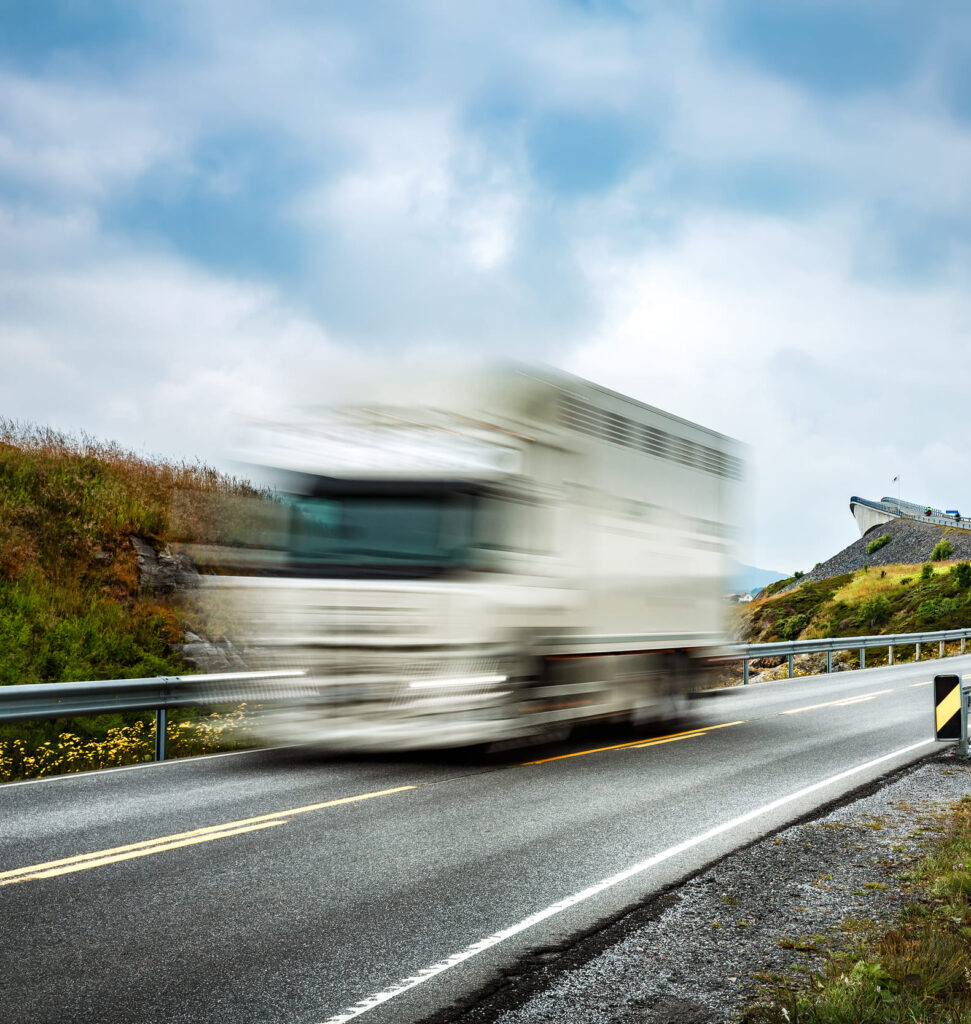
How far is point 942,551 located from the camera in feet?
261

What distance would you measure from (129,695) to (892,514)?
4117 inches

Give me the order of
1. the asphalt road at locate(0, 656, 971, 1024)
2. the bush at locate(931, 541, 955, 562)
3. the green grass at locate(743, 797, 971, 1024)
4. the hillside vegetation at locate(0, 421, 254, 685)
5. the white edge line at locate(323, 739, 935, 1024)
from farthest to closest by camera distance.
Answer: the bush at locate(931, 541, 955, 562) < the hillside vegetation at locate(0, 421, 254, 685) < the asphalt road at locate(0, 656, 971, 1024) < the white edge line at locate(323, 739, 935, 1024) < the green grass at locate(743, 797, 971, 1024)

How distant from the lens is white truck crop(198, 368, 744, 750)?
333 inches

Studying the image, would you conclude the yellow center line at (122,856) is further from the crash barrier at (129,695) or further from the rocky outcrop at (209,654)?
the rocky outcrop at (209,654)

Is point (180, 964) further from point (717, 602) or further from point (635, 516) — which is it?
point (717, 602)

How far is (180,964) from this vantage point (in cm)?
418

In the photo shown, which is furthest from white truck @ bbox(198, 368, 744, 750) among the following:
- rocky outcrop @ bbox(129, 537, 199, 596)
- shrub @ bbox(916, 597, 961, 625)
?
shrub @ bbox(916, 597, 961, 625)

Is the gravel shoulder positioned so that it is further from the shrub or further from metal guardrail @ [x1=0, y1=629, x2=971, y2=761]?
the shrub

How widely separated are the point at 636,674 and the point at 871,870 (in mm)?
5703

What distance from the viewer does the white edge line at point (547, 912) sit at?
379 centimetres

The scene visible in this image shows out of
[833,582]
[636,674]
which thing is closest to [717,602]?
[636,674]

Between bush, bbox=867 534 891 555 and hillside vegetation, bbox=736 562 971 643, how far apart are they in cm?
1878

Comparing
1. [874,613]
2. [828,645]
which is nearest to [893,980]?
[828,645]

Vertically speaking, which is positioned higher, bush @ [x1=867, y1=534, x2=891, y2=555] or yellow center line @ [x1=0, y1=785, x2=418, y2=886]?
bush @ [x1=867, y1=534, x2=891, y2=555]
